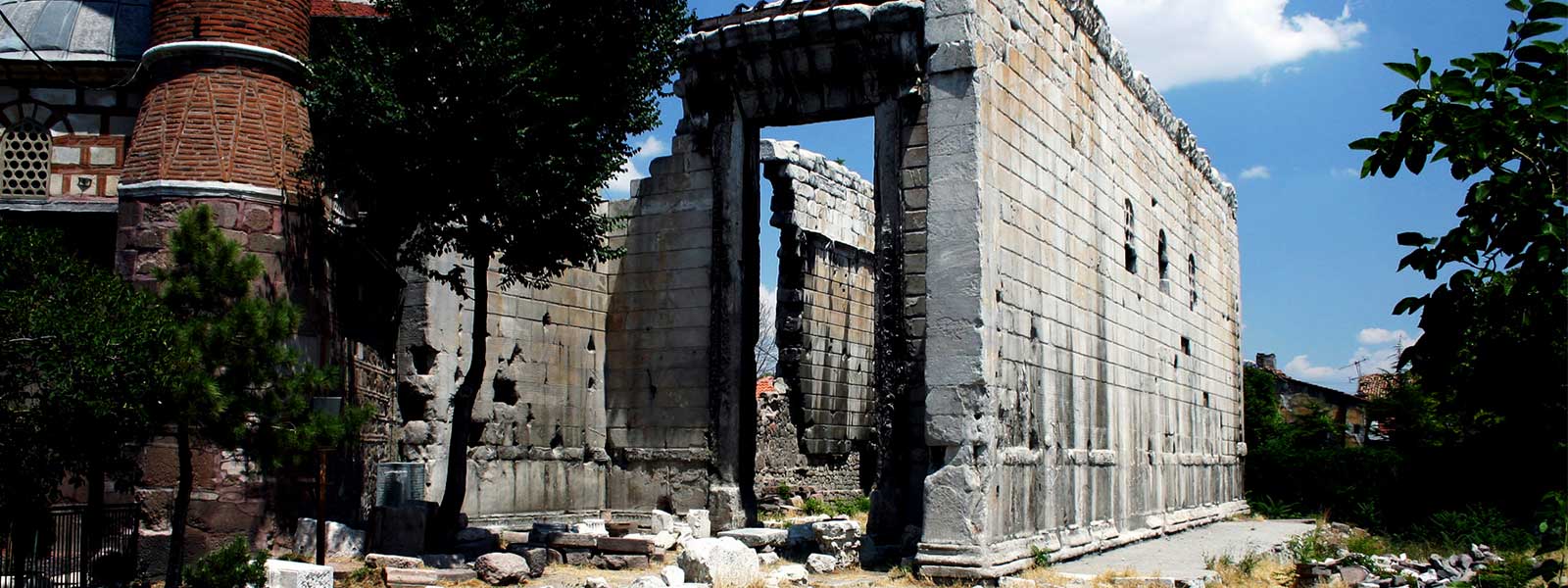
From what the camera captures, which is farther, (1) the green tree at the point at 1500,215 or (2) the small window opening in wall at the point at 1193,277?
(2) the small window opening in wall at the point at 1193,277

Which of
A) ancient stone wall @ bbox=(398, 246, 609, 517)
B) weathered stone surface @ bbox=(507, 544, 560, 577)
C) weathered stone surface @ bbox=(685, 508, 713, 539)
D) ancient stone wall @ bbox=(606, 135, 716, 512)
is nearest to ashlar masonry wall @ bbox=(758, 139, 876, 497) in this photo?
ancient stone wall @ bbox=(606, 135, 716, 512)

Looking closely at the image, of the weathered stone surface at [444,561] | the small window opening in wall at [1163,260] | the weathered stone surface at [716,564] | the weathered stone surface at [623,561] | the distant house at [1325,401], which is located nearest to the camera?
the weathered stone surface at [716,564]

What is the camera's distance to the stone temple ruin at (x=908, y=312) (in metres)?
12.3

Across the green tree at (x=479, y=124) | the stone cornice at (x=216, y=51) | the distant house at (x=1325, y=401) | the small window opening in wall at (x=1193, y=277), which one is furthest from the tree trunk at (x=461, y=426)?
the distant house at (x=1325, y=401)

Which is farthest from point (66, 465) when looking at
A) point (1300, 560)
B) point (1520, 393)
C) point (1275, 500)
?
point (1275, 500)

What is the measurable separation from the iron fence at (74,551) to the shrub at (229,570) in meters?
0.69

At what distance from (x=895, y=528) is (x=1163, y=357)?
727 cm

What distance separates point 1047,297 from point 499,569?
6149 mm

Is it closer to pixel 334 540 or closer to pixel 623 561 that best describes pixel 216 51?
pixel 334 540

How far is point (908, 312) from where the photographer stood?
12.8m

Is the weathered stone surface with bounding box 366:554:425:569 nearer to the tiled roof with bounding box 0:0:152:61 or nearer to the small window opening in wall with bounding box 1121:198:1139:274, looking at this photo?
the tiled roof with bounding box 0:0:152:61

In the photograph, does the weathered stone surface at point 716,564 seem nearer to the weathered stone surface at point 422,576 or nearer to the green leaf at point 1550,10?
the weathered stone surface at point 422,576

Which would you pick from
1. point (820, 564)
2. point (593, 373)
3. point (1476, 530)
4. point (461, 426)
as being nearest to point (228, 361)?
point (461, 426)

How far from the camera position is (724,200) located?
1477 cm
